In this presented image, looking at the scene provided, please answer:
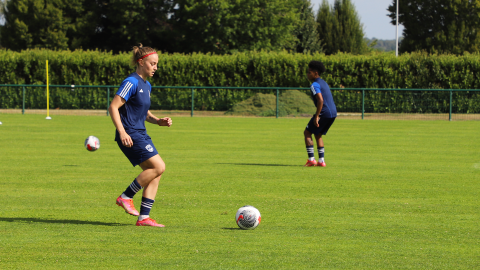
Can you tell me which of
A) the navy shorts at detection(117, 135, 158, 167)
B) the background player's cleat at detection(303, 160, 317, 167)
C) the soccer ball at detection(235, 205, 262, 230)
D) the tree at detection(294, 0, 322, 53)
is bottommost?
the background player's cleat at detection(303, 160, 317, 167)

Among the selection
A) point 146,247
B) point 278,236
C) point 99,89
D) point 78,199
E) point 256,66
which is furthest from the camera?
point 256,66

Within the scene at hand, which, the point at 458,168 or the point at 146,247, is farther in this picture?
the point at 458,168

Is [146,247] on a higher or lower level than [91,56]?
lower

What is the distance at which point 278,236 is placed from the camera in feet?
18.6

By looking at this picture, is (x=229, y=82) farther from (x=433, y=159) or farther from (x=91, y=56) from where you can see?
(x=433, y=159)

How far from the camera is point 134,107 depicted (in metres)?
6.12

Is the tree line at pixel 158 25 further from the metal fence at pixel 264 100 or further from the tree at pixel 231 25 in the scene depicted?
the metal fence at pixel 264 100

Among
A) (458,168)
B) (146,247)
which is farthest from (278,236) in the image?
(458,168)

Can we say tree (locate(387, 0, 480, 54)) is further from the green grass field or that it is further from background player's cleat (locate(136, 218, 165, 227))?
background player's cleat (locate(136, 218, 165, 227))

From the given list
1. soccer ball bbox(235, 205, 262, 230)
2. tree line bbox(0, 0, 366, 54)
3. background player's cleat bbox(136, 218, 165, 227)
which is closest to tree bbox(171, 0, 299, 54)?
tree line bbox(0, 0, 366, 54)

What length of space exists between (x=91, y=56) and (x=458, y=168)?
89.5 ft

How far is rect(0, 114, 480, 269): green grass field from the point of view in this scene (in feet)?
16.0

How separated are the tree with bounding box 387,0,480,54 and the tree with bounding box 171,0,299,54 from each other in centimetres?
1578

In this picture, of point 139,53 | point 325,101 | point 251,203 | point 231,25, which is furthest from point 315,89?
point 231,25
